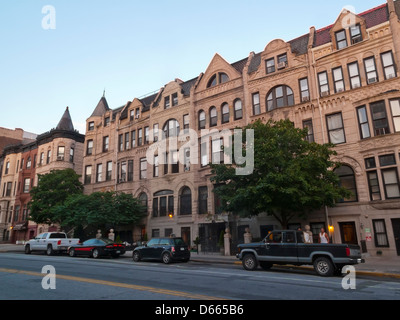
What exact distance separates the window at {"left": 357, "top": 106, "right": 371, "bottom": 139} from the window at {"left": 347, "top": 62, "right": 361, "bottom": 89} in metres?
1.87

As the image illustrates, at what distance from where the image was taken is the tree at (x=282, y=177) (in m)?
16.4

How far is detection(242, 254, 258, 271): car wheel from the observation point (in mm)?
14227

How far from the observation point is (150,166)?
32.2 m

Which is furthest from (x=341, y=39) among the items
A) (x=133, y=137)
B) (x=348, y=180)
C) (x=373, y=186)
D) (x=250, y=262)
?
(x=133, y=137)

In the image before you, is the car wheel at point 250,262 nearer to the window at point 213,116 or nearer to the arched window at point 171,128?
the window at point 213,116

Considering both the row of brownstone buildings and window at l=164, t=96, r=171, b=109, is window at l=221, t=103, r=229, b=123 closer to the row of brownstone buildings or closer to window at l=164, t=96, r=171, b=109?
the row of brownstone buildings

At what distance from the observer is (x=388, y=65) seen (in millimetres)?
20547

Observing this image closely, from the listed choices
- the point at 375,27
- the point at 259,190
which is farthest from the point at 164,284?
the point at 375,27

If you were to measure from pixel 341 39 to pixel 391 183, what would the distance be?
11.5m

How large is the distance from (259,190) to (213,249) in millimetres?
10393

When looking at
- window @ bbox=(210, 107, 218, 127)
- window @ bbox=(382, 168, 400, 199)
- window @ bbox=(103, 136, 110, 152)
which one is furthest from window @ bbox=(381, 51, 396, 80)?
window @ bbox=(103, 136, 110, 152)

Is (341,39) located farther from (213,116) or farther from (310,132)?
(213,116)

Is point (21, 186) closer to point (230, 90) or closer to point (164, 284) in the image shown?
point (230, 90)
